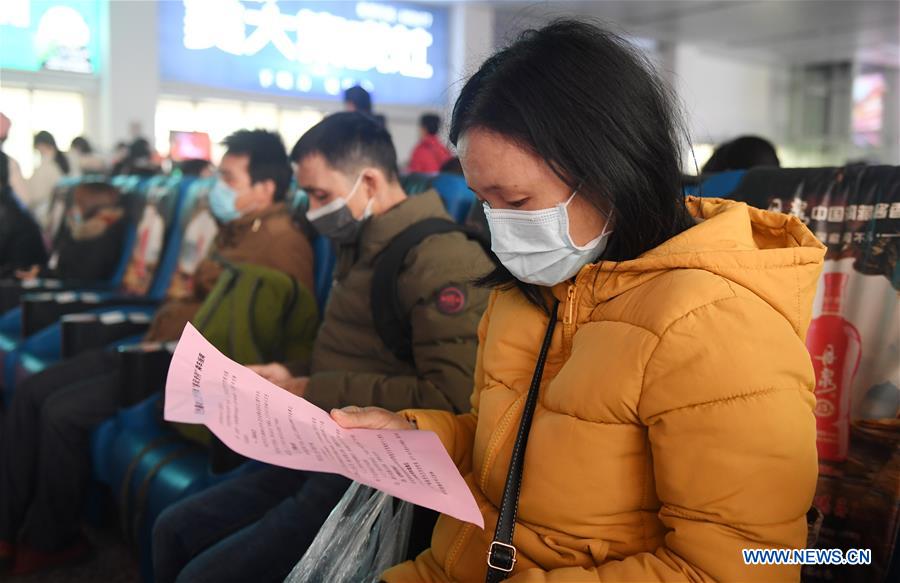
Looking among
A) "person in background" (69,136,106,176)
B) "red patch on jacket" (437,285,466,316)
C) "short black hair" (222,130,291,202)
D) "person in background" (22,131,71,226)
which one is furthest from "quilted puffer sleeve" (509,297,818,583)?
"person in background" (69,136,106,176)

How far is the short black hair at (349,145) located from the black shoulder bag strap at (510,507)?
1.04 meters

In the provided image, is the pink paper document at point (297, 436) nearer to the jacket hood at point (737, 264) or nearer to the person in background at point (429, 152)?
the jacket hood at point (737, 264)

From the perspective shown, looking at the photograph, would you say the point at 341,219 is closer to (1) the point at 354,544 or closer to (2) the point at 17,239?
(1) the point at 354,544

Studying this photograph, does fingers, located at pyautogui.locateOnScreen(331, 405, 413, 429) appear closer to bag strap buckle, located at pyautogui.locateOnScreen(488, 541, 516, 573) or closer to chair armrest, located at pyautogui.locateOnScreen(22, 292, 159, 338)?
bag strap buckle, located at pyautogui.locateOnScreen(488, 541, 516, 573)

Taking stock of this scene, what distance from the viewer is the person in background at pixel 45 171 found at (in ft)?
21.3

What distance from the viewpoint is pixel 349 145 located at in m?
1.89

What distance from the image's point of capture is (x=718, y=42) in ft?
50.8

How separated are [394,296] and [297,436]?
0.71 metres

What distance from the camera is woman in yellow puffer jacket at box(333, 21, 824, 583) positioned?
2.63ft

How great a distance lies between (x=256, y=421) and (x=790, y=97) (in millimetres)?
20375

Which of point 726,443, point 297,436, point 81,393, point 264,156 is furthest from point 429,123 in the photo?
point 726,443

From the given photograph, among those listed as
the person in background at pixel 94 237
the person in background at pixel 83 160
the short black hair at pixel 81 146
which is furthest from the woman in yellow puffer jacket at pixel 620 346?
the short black hair at pixel 81 146

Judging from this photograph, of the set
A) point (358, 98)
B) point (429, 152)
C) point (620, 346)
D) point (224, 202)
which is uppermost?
point (358, 98)

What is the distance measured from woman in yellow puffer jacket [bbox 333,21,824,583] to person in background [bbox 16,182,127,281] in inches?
134
